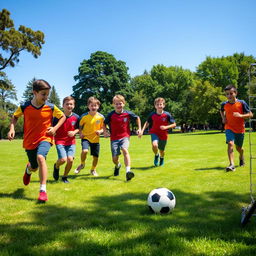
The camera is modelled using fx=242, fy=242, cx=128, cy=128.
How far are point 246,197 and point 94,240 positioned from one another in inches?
117

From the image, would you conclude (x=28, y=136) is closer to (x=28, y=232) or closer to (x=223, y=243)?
(x=28, y=232)

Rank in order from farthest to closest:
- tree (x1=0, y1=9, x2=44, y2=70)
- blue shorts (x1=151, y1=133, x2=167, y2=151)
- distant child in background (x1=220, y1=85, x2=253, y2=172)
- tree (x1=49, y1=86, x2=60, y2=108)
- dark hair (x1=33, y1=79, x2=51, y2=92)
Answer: tree (x1=49, y1=86, x2=60, y2=108), tree (x1=0, y1=9, x2=44, y2=70), blue shorts (x1=151, y1=133, x2=167, y2=151), distant child in background (x1=220, y1=85, x2=253, y2=172), dark hair (x1=33, y1=79, x2=51, y2=92)

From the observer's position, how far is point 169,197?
12.8 ft

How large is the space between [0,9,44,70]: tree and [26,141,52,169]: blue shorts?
2752 cm

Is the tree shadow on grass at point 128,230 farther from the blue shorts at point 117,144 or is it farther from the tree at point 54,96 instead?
the tree at point 54,96

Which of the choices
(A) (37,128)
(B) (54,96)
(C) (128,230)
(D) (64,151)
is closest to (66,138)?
(D) (64,151)

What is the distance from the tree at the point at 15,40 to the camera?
27844mm

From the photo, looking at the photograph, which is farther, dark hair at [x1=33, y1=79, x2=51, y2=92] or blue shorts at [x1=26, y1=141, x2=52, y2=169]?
blue shorts at [x1=26, y1=141, x2=52, y2=169]

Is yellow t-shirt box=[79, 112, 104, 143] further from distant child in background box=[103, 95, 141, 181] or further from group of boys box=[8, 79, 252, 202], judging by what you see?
distant child in background box=[103, 95, 141, 181]

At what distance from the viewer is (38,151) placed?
4.89 metres

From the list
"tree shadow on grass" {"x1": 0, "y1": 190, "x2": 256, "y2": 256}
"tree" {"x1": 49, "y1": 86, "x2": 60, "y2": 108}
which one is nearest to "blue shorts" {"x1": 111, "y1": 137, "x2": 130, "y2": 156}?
"tree shadow on grass" {"x1": 0, "y1": 190, "x2": 256, "y2": 256}

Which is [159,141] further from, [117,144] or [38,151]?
[38,151]

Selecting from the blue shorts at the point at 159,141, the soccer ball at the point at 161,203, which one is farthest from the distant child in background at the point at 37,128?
the blue shorts at the point at 159,141

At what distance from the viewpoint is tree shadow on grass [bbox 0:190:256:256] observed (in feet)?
8.63
